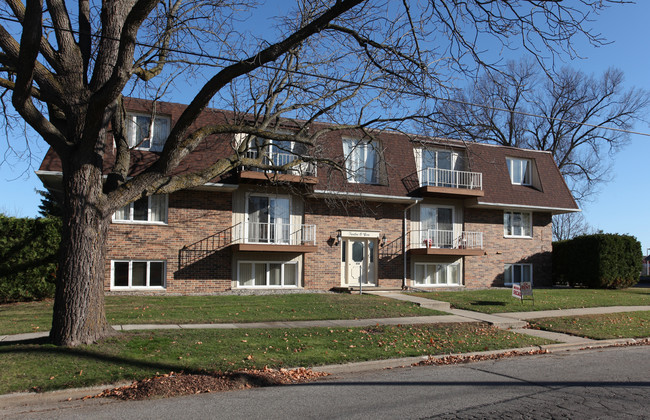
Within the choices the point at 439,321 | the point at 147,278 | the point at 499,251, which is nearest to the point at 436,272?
the point at 499,251

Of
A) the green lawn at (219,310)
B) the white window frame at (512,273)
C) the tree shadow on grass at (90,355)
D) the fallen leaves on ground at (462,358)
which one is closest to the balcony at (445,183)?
the white window frame at (512,273)

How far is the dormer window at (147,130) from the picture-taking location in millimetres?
19000

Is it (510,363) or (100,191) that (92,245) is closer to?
(100,191)

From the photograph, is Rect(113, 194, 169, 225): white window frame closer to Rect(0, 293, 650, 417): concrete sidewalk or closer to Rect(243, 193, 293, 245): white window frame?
Rect(243, 193, 293, 245): white window frame

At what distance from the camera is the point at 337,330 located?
11.6 meters

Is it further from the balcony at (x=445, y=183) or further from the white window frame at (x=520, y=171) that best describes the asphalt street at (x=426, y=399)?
the white window frame at (x=520, y=171)

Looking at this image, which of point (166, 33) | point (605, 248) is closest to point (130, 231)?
point (166, 33)

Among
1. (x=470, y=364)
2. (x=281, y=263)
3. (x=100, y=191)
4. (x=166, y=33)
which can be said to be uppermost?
(x=166, y=33)

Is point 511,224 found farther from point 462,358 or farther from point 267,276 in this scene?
point 462,358

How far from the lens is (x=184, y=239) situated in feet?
63.0

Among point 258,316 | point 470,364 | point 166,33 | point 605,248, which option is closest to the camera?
point 470,364

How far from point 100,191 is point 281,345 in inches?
166

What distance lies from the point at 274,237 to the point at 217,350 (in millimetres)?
11409

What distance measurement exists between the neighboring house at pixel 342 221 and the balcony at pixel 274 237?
42mm
